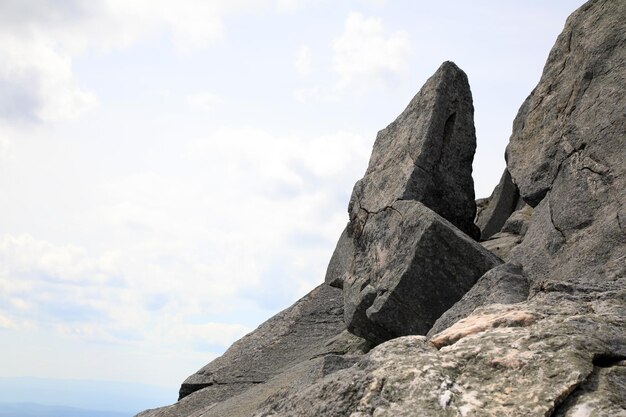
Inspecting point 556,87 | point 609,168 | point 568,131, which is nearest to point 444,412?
point 609,168

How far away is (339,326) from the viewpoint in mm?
23125

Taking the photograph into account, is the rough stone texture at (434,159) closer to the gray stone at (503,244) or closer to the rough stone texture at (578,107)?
the gray stone at (503,244)

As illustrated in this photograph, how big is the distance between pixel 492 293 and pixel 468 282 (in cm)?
321

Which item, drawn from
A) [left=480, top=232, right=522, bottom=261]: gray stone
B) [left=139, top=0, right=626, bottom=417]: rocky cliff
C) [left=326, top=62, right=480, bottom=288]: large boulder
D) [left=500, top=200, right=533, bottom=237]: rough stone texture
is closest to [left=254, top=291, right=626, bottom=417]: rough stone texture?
[left=139, top=0, right=626, bottom=417]: rocky cliff

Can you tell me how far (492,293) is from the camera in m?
14.1

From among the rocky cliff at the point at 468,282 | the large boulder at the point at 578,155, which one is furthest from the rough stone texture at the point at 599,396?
the large boulder at the point at 578,155

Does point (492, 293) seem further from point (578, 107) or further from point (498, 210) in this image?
point (498, 210)

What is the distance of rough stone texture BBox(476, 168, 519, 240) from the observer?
89.6ft

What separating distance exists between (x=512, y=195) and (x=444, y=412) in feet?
72.6

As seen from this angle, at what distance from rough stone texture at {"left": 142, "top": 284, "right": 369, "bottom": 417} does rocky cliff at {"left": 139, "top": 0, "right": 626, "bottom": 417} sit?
62 millimetres

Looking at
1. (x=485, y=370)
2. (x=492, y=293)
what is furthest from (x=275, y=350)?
(x=485, y=370)

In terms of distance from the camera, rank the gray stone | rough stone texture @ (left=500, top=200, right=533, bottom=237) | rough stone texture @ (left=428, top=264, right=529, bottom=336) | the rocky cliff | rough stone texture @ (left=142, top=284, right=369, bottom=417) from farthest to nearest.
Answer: rough stone texture @ (left=500, top=200, right=533, bottom=237)
rough stone texture @ (left=142, top=284, right=369, bottom=417)
the gray stone
rough stone texture @ (left=428, top=264, right=529, bottom=336)
the rocky cliff

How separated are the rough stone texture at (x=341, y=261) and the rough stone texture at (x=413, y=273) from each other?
228 centimetres

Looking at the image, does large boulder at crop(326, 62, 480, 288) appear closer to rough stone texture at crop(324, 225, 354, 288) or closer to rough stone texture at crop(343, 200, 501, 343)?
rough stone texture at crop(324, 225, 354, 288)
